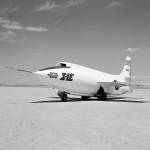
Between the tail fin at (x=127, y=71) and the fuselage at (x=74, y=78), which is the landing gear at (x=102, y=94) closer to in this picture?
the fuselage at (x=74, y=78)

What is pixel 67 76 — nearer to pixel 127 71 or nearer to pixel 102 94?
pixel 102 94

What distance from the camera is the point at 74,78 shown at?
25.3 metres

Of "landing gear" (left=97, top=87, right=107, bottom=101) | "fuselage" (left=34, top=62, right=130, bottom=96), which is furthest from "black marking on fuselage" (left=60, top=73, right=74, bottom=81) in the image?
"landing gear" (left=97, top=87, right=107, bottom=101)

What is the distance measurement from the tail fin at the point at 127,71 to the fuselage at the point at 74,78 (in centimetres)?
747

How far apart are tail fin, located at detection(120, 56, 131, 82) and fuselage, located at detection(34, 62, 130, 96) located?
7473mm

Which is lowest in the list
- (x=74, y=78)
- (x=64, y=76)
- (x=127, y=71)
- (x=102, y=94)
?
(x=102, y=94)

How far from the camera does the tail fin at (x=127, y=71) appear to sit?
38.3m

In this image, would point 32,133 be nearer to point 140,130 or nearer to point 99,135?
point 99,135

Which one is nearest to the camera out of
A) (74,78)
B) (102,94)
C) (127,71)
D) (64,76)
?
(64,76)

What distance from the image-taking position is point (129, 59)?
41438mm

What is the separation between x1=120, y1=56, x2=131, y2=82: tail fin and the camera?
1507 inches

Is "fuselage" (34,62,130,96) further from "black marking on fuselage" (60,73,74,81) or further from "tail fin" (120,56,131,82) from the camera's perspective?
"tail fin" (120,56,131,82)

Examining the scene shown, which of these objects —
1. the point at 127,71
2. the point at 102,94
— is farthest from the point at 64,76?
the point at 127,71

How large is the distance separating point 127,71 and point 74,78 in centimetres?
1661
